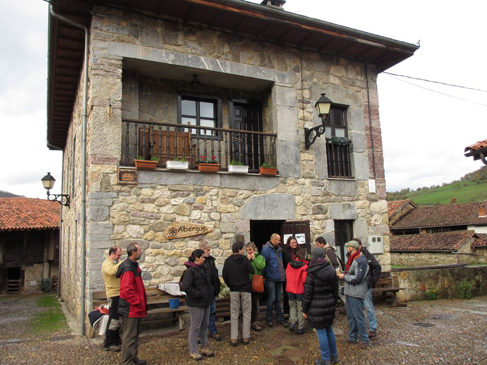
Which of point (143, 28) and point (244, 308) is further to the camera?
point (143, 28)

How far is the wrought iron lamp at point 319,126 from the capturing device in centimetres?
729

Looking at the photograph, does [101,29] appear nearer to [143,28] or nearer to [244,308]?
[143,28]

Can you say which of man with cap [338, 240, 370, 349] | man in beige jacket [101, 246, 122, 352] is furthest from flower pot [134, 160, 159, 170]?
man with cap [338, 240, 370, 349]

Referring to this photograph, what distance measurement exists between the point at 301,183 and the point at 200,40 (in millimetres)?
3483

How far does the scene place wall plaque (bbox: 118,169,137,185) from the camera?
6.38 metres

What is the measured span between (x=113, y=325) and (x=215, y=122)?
462 cm

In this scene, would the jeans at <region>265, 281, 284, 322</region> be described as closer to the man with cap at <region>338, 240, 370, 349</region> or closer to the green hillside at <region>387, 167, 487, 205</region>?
the man with cap at <region>338, 240, 370, 349</region>

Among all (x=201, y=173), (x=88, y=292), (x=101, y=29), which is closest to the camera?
(x=88, y=292)

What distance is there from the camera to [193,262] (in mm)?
5000

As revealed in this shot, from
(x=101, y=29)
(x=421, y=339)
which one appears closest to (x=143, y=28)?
(x=101, y=29)

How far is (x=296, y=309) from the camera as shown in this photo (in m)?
5.93

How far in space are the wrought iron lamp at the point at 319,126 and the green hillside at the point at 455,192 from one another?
4890cm

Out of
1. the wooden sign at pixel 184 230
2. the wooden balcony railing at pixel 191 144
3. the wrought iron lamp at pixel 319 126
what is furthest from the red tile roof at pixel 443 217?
the wooden sign at pixel 184 230

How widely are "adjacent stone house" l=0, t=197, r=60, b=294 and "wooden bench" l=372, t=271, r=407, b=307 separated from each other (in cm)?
1611
